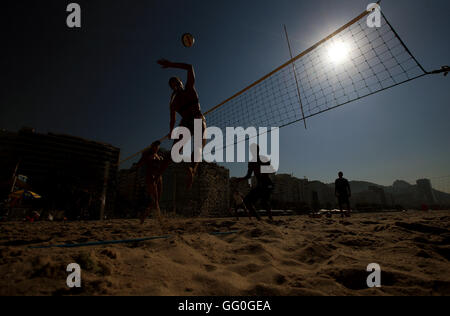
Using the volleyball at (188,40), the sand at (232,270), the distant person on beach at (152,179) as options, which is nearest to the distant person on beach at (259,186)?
the distant person on beach at (152,179)

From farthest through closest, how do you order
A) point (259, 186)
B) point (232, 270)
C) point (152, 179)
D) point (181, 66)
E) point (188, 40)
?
1. point (259, 186)
2. point (152, 179)
3. point (188, 40)
4. point (181, 66)
5. point (232, 270)

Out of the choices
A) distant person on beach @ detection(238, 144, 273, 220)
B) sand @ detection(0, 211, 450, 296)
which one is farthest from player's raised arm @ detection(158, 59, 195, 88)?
distant person on beach @ detection(238, 144, 273, 220)

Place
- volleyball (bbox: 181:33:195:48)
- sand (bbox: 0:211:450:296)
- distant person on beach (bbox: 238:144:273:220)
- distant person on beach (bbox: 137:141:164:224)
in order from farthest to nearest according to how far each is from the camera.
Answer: distant person on beach (bbox: 238:144:273:220) → distant person on beach (bbox: 137:141:164:224) → volleyball (bbox: 181:33:195:48) → sand (bbox: 0:211:450:296)

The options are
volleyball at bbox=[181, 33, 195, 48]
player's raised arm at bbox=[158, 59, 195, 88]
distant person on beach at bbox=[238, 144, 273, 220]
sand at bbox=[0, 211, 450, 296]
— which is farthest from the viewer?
distant person on beach at bbox=[238, 144, 273, 220]

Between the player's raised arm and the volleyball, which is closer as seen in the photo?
the player's raised arm

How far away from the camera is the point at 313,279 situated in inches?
42.6

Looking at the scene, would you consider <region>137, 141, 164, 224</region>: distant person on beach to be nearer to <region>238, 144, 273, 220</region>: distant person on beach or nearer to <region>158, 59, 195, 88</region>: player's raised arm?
<region>158, 59, 195, 88</region>: player's raised arm

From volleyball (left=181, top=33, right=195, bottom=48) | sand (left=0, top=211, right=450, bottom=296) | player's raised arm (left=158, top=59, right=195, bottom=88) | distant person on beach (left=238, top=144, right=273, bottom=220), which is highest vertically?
volleyball (left=181, top=33, right=195, bottom=48)

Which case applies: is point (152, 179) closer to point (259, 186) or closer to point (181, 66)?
point (181, 66)

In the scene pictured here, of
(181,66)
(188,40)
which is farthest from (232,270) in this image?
(188,40)

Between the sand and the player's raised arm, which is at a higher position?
the player's raised arm

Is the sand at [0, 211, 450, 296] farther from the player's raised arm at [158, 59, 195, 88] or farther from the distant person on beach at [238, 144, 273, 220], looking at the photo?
the distant person on beach at [238, 144, 273, 220]

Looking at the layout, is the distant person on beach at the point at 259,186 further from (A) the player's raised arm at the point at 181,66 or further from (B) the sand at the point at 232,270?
(B) the sand at the point at 232,270
